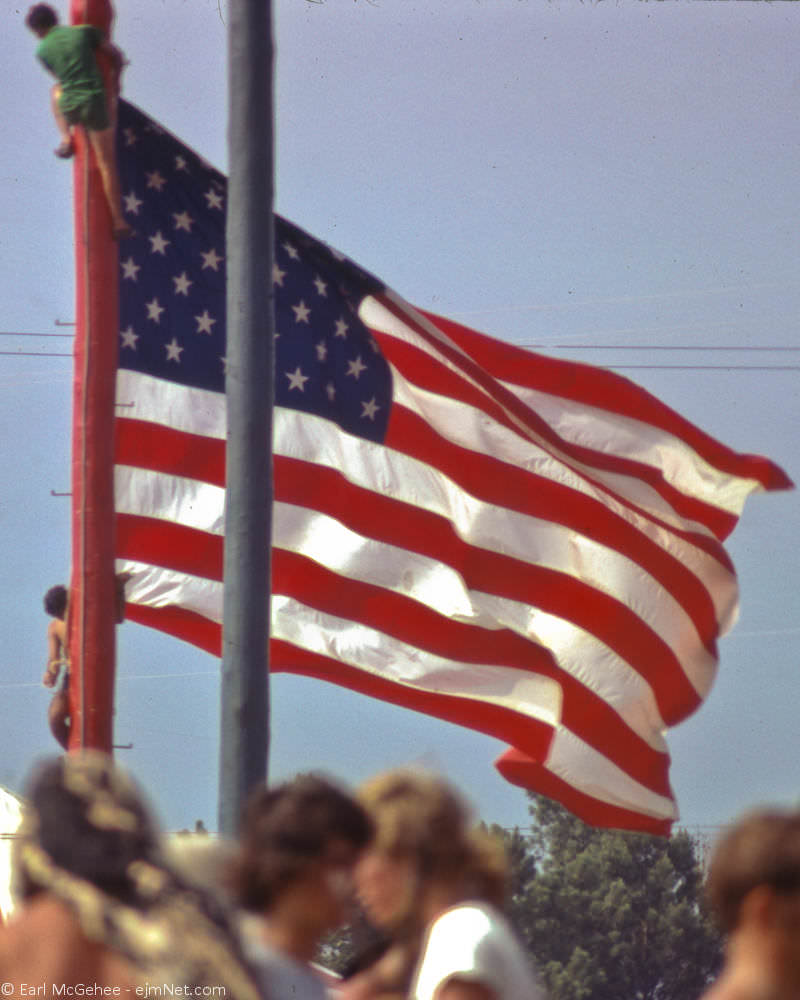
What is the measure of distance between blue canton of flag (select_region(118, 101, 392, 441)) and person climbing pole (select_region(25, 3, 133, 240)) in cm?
137

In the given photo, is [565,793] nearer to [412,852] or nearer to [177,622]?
[177,622]

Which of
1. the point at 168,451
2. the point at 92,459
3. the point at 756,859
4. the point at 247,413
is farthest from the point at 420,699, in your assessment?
the point at 756,859

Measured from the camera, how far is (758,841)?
3350mm

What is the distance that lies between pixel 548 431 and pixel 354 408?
3.44ft

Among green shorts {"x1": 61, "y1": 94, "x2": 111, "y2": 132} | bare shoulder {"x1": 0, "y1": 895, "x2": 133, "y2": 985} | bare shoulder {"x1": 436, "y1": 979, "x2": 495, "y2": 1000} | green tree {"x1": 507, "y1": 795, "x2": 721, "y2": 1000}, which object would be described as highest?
green tree {"x1": 507, "y1": 795, "x2": 721, "y2": 1000}

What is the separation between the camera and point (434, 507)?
938 cm

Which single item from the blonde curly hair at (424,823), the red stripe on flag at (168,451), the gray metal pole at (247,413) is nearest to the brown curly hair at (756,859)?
the blonde curly hair at (424,823)

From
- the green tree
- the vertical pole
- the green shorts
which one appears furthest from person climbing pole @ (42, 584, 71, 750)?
the green tree

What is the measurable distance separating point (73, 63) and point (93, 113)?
21 centimetres

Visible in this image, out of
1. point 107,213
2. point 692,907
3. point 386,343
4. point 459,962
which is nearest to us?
point 459,962

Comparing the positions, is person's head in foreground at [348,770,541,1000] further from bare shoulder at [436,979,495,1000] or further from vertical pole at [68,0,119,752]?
vertical pole at [68,0,119,752]

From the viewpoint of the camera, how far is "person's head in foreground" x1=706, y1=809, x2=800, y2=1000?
3326mm

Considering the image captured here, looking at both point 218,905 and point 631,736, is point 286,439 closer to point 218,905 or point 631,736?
point 631,736

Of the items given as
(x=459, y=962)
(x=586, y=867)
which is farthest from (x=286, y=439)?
(x=586, y=867)
